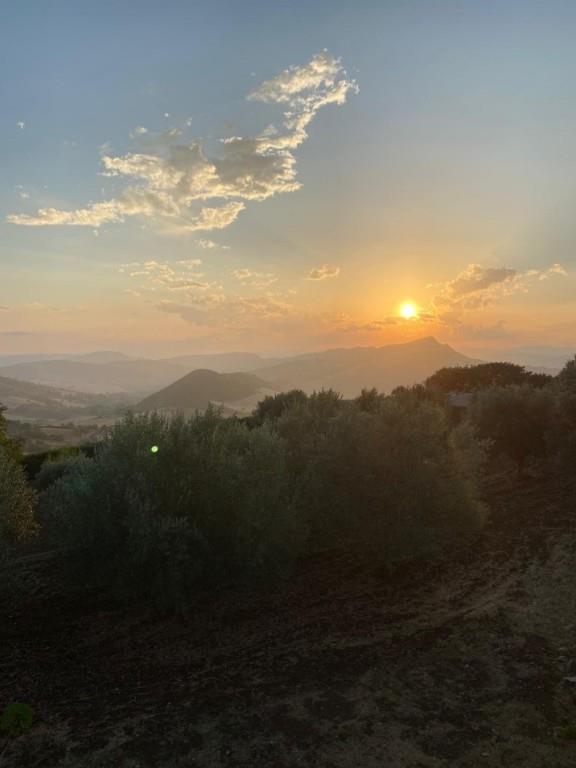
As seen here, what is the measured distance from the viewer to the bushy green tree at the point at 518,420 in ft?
131

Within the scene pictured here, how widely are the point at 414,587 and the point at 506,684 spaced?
7.65 m

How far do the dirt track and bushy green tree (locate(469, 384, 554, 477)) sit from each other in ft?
52.9

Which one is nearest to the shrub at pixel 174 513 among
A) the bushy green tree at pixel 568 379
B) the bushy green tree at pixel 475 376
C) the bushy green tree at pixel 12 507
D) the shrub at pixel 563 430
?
the bushy green tree at pixel 12 507

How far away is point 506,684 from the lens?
583 inches

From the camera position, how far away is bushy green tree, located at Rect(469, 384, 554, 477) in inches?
1572

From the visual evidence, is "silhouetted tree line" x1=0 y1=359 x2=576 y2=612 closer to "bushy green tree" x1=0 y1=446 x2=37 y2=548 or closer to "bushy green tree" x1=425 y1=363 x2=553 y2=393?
"bushy green tree" x1=0 y1=446 x2=37 y2=548

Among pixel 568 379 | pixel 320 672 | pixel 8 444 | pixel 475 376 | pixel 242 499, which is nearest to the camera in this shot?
pixel 320 672

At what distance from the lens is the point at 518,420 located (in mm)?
39844

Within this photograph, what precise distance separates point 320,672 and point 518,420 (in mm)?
30255

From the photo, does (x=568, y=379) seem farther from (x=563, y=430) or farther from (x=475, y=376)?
(x=475, y=376)

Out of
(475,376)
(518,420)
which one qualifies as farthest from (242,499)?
(475,376)

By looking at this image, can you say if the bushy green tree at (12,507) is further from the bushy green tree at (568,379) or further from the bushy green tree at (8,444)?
the bushy green tree at (568,379)

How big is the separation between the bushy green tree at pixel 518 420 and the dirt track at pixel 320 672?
16.1 meters

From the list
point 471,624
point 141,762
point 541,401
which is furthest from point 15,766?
point 541,401
